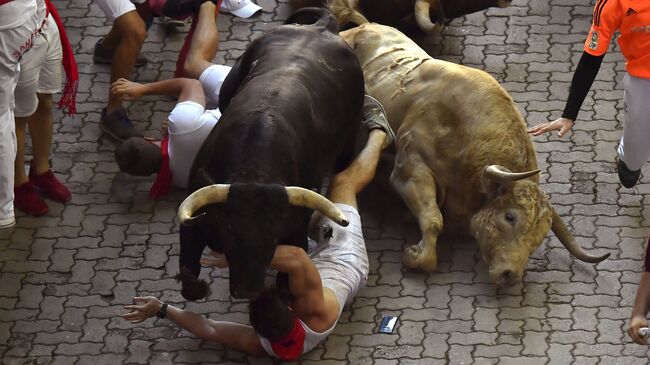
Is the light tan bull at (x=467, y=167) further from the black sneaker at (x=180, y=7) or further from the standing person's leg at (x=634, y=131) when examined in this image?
the black sneaker at (x=180, y=7)

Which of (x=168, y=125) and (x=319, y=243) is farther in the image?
(x=168, y=125)

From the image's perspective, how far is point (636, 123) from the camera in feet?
29.5

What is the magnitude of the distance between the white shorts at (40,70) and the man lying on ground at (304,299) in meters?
1.65

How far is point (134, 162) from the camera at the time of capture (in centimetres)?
944

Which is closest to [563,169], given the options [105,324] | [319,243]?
[319,243]

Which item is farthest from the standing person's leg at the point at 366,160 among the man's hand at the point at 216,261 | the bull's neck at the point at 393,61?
the man's hand at the point at 216,261

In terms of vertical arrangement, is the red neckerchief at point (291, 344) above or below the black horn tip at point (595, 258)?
below

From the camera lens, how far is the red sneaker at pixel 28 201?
9.53 m

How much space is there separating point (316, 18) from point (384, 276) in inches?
78.4

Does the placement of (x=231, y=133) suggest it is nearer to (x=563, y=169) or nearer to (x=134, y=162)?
(x=134, y=162)

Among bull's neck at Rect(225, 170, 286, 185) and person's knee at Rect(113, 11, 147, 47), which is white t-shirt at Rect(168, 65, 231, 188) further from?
bull's neck at Rect(225, 170, 286, 185)

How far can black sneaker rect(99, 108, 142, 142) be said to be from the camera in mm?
10211

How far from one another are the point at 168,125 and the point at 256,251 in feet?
7.31

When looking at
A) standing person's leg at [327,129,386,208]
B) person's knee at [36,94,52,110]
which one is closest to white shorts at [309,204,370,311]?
standing person's leg at [327,129,386,208]
